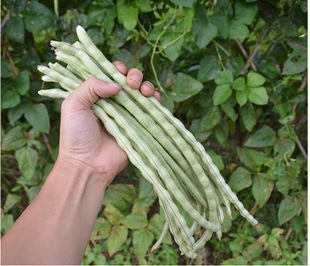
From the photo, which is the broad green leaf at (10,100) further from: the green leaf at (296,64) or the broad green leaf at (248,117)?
the green leaf at (296,64)

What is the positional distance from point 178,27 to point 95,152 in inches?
24.0

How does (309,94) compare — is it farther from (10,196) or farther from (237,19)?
(10,196)

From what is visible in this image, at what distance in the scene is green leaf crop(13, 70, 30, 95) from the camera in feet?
4.05

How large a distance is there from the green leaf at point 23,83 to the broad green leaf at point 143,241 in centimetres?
94

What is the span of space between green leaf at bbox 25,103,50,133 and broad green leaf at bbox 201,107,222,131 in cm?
74

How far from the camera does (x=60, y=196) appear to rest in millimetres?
829

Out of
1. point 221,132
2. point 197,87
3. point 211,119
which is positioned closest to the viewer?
point 197,87

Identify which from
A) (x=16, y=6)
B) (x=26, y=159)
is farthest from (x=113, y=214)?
(x=16, y=6)

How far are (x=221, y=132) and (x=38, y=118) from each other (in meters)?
0.90

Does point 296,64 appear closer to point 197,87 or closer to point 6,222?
point 197,87

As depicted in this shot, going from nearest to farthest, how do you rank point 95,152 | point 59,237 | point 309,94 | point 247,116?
point 59,237
point 95,152
point 309,94
point 247,116

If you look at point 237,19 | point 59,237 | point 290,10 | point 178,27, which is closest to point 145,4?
point 178,27

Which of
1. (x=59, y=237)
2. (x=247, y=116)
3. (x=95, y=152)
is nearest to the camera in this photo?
(x=59, y=237)

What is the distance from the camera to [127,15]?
3.73 feet
